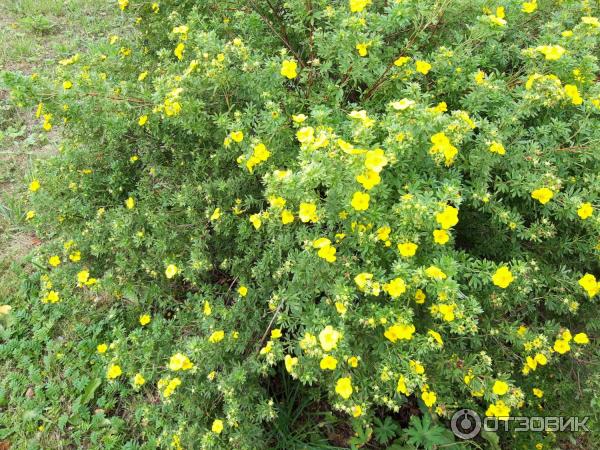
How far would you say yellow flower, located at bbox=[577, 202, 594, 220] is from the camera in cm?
189

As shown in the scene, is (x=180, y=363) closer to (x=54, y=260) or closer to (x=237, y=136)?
(x=237, y=136)

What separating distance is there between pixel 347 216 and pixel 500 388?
94 cm

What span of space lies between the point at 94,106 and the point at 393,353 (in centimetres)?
209

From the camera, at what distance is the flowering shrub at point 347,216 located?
1.79m

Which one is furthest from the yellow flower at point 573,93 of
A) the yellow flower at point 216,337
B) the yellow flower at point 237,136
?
the yellow flower at point 216,337

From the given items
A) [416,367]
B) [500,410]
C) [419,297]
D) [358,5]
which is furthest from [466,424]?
[358,5]

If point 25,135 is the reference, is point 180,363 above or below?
above

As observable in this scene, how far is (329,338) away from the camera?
1678 millimetres

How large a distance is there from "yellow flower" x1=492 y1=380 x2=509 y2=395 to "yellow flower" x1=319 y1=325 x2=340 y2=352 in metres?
0.72

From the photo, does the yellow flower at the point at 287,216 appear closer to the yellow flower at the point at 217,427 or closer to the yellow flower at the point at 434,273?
→ the yellow flower at the point at 434,273

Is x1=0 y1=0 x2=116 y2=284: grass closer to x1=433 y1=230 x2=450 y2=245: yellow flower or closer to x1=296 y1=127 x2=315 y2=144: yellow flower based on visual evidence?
x1=296 y1=127 x2=315 y2=144: yellow flower

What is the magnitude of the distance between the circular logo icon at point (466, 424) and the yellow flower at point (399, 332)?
2.33ft

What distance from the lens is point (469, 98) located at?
7.05ft

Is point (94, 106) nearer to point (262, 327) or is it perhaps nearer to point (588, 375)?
point (262, 327)
